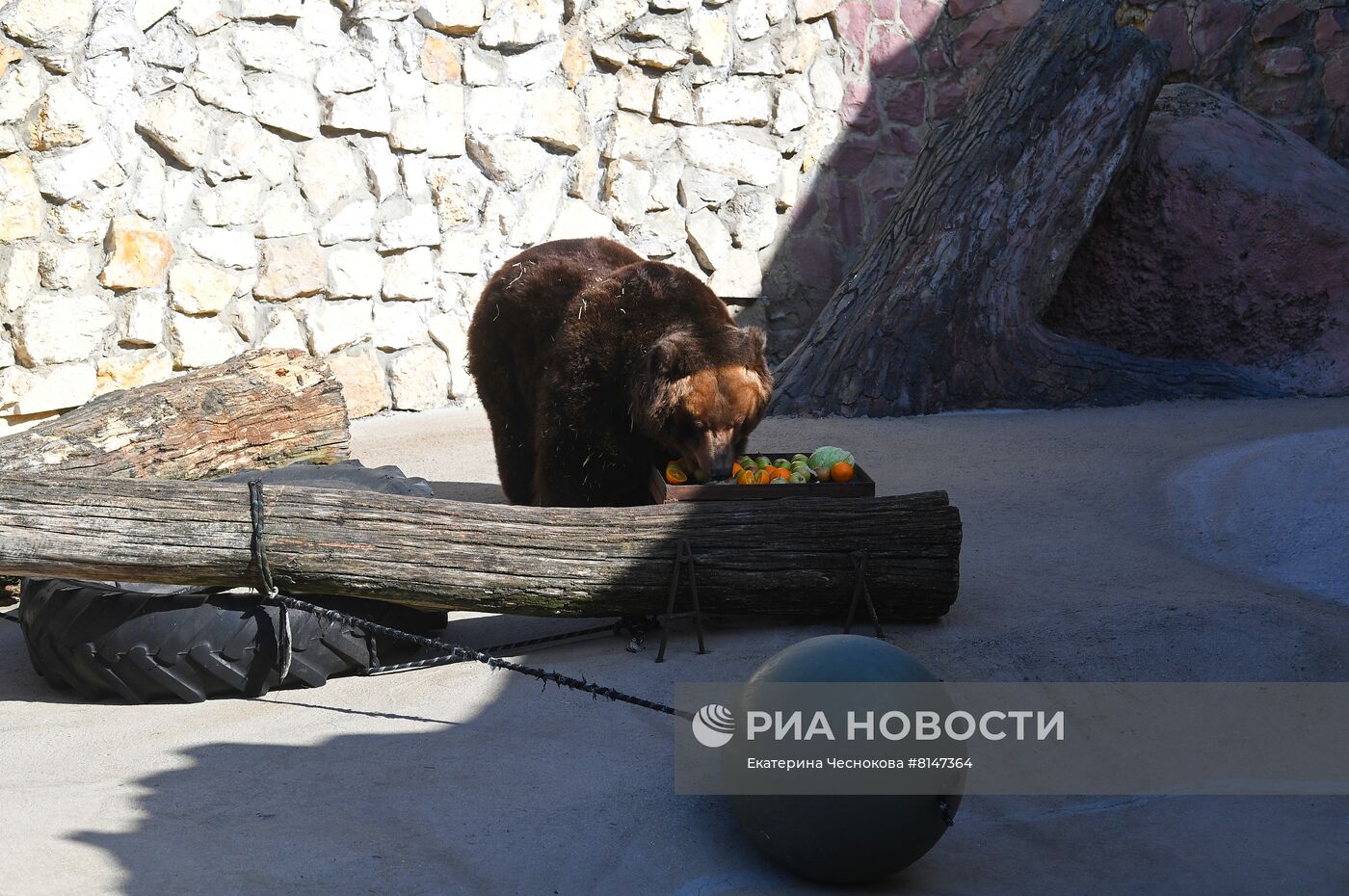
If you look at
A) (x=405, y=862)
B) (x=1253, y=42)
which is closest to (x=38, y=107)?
(x=405, y=862)

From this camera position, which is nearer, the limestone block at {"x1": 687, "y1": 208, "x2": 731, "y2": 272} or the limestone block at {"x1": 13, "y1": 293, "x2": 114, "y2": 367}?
the limestone block at {"x1": 13, "y1": 293, "x2": 114, "y2": 367}

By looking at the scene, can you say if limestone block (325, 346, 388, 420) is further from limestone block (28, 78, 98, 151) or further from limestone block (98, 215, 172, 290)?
limestone block (28, 78, 98, 151)

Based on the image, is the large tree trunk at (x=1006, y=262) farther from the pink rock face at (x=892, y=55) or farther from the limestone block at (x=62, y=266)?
the limestone block at (x=62, y=266)

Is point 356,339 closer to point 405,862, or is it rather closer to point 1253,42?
point 405,862

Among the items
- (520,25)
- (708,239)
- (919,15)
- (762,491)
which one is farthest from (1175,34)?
(762,491)

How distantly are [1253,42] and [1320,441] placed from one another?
17.4 feet

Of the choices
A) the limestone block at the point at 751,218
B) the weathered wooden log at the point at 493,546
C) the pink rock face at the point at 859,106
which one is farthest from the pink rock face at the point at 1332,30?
the weathered wooden log at the point at 493,546

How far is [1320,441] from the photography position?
5.21 meters

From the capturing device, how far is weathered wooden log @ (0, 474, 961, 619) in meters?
3.39

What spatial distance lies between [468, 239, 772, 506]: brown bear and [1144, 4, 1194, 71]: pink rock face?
252 inches

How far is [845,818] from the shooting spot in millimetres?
2391

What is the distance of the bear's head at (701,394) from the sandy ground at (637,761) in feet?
2.56

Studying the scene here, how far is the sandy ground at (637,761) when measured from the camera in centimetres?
252

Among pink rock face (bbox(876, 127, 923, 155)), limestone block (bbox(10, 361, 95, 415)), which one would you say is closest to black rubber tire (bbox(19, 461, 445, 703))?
limestone block (bbox(10, 361, 95, 415))
